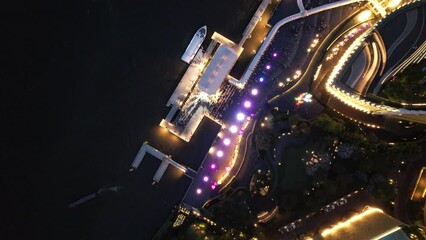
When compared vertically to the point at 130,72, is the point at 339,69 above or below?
above

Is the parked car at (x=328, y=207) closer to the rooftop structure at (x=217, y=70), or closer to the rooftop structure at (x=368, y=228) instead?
the rooftop structure at (x=368, y=228)

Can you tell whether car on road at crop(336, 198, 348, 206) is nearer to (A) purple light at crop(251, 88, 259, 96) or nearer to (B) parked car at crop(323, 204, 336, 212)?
(B) parked car at crop(323, 204, 336, 212)

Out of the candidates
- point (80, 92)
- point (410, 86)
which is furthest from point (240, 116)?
point (80, 92)

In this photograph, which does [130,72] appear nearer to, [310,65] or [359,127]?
[310,65]

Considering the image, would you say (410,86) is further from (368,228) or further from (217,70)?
(217,70)

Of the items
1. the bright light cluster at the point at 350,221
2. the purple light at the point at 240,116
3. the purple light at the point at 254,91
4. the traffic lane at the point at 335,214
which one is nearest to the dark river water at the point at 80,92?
the purple light at the point at 254,91

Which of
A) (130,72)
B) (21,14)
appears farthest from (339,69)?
(21,14)
